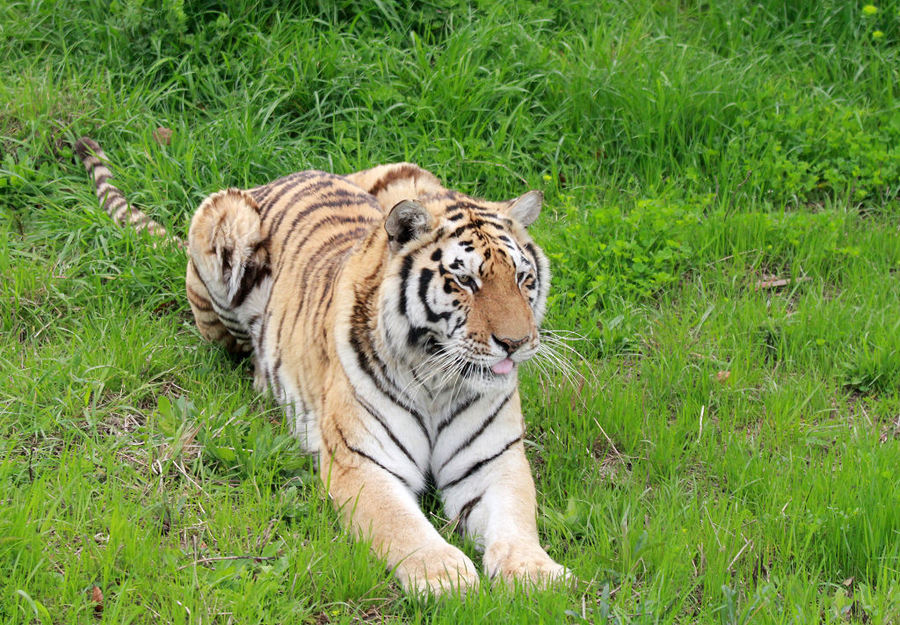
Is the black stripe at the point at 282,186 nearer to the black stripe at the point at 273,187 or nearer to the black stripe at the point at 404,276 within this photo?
the black stripe at the point at 273,187

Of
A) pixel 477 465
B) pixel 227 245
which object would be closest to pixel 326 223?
pixel 227 245

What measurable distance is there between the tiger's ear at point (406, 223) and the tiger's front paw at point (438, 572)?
41.4 inches

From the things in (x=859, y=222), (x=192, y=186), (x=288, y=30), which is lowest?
(x=859, y=222)

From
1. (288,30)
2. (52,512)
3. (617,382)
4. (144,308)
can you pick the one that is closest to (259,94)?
(288,30)

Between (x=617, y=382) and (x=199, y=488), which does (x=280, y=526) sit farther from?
(x=617, y=382)

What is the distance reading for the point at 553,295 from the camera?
16.2 feet

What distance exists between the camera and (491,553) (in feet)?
11.1

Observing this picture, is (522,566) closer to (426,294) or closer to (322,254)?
(426,294)

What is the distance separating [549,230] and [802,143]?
1613mm

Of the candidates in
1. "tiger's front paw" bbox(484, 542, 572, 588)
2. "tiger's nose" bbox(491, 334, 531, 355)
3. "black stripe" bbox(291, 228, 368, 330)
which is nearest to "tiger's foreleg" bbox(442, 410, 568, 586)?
"tiger's front paw" bbox(484, 542, 572, 588)

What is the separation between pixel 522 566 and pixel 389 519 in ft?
1.52

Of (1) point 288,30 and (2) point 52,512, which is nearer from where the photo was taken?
(2) point 52,512

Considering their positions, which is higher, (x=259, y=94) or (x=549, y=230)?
(x=259, y=94)

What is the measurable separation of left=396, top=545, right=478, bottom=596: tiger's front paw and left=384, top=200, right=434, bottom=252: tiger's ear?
3.45 ft
